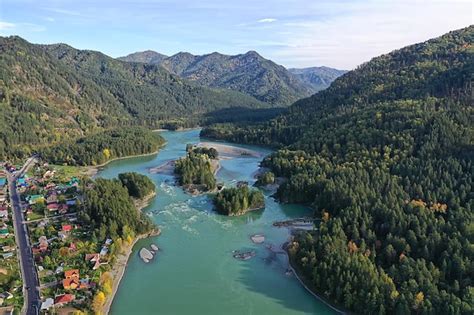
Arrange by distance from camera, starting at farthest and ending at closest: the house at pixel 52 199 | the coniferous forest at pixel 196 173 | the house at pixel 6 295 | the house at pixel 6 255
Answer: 1. the coniferous forest at pixel 196 173
2. the house at pixel 52 199
3. the house at pixel 6 255
4. the house at pixel 6 295

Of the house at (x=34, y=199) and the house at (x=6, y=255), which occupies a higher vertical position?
the house at (x=34, y=199)

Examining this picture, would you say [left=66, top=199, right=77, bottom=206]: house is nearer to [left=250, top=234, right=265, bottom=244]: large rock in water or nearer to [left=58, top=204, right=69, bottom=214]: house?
[left=58, top=204, right=69, bottom=214]: house

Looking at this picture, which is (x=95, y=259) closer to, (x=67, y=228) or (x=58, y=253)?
(x=58, y=253)

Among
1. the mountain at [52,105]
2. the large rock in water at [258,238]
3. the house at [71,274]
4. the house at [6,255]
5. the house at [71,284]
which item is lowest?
the large rock in water at [258,238]

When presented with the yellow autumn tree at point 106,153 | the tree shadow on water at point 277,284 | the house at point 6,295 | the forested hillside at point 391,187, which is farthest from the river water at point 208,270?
the yellow autumn tree at point 106,153

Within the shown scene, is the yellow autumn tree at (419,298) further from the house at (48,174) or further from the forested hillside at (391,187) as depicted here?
the house at (48,174)

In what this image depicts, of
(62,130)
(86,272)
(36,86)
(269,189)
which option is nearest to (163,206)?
(269,189)
